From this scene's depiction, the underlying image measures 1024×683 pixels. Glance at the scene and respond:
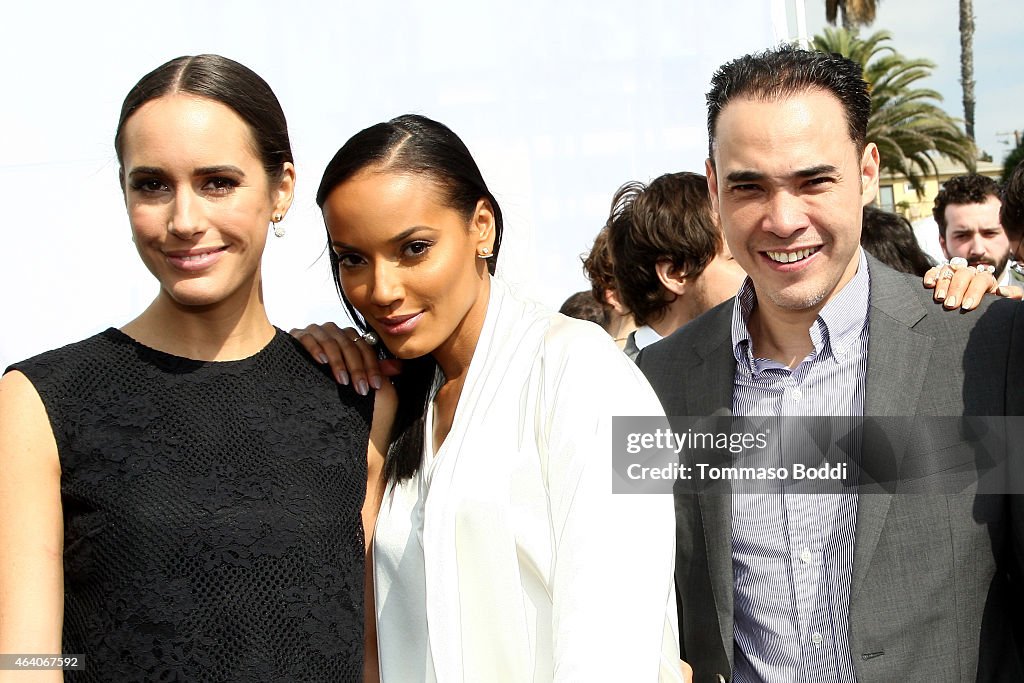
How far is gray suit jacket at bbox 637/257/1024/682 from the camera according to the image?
2105 mm

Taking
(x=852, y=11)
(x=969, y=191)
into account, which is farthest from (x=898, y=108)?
(x=969, y=191)

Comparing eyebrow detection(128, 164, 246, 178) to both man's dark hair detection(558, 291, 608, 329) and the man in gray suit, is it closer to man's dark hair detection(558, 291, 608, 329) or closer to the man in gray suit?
the man in gray suit

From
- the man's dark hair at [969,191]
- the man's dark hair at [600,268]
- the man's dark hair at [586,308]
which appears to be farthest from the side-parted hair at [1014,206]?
the man's dark hair at [969,191]

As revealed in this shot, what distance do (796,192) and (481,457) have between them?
0.92 metres

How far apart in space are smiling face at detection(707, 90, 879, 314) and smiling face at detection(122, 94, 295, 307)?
3.51ft

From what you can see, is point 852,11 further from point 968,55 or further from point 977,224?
point 977,224

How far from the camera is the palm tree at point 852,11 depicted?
1027 inches

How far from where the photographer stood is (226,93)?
2.13 meters

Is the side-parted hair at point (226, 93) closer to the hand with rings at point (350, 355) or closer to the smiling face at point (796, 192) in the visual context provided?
the hand with rings at point (350, 355)

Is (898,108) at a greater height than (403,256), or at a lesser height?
greater

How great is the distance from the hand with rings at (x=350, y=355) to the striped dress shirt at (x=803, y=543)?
33.1 inches

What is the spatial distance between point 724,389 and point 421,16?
89.9 inches

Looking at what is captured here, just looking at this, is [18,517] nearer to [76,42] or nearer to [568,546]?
[568,546]

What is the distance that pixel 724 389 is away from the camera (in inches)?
96.7
